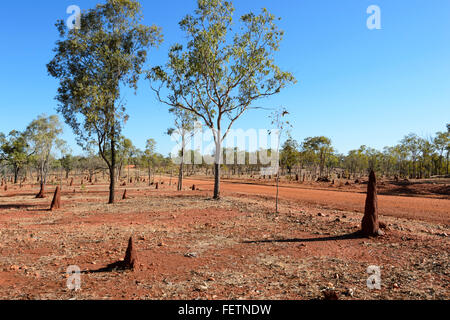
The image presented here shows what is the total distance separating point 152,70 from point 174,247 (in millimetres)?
15679

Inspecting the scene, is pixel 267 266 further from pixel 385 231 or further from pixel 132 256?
pixel 385 231

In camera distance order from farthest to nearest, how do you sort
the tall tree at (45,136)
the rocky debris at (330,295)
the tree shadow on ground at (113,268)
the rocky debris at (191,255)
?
the tall tree at (45,136) → the rocky debris at (191,255) → the tree shadow on ground at (113,268) → the rocky debris at (330,295)

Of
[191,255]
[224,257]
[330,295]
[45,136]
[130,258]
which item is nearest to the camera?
[330,295]

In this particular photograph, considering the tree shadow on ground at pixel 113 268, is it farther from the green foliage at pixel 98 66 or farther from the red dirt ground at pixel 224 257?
the green foliage at pixel 98 66

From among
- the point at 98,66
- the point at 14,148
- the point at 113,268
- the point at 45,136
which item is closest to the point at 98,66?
the point at 98,66

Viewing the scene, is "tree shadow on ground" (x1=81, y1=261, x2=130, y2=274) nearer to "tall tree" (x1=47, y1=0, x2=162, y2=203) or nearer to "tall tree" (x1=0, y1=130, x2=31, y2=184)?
"tall tree" (x1=47, y1=0, x2=162, y2=203)

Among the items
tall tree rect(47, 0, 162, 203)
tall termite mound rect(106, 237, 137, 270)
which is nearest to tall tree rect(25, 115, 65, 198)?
tall tree rect(47, 0, 162, 203)

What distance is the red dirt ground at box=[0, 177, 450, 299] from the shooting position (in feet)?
17.2

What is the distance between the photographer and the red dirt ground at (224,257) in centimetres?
525

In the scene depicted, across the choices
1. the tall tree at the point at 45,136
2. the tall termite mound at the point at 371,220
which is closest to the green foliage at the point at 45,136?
the tall tree at the point at 45,136

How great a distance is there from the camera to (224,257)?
745 centimetres

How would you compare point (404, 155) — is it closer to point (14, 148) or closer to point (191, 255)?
point (191, 255)

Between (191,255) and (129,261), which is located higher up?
(129,261)
